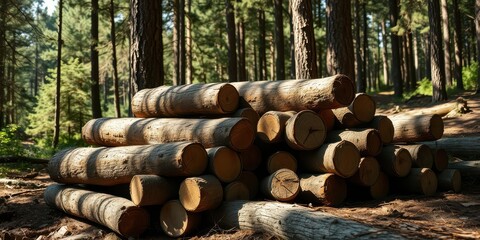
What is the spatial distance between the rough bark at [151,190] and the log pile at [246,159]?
0.04 ft

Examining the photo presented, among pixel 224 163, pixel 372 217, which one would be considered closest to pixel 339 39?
pixel 224 163

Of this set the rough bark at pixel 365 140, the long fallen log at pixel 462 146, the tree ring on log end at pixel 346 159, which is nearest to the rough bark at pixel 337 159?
the tree ring on log end at pixel 346 159

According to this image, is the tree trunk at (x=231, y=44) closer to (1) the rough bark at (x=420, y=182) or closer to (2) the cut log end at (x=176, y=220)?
(1) the rough bark at (x=420, y=182)

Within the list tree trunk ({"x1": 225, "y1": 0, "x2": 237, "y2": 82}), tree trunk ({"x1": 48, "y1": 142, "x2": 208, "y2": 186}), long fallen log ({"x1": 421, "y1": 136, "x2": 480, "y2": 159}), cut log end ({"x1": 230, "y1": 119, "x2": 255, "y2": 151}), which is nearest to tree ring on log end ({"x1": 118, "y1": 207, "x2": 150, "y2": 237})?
tree trunk ({"x1": 48, "y1": 142, "x2": 208, "y2": 186})

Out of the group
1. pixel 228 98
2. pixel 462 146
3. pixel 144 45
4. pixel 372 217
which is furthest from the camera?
pixel 144 45

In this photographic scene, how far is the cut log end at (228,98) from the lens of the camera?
230 inches

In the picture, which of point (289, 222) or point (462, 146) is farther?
point (462, 146)

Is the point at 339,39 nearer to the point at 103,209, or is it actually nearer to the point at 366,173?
the point at 366,173

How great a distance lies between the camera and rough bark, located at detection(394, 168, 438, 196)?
19.1 feet

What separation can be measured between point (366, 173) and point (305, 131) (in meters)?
1.04

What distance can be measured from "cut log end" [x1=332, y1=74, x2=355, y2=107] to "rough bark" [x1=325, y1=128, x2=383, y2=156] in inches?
18.0

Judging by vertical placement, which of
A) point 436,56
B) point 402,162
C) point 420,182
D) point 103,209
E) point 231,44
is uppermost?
point 231,44

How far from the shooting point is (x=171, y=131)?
19.6 ft

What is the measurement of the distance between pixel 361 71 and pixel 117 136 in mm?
23952
